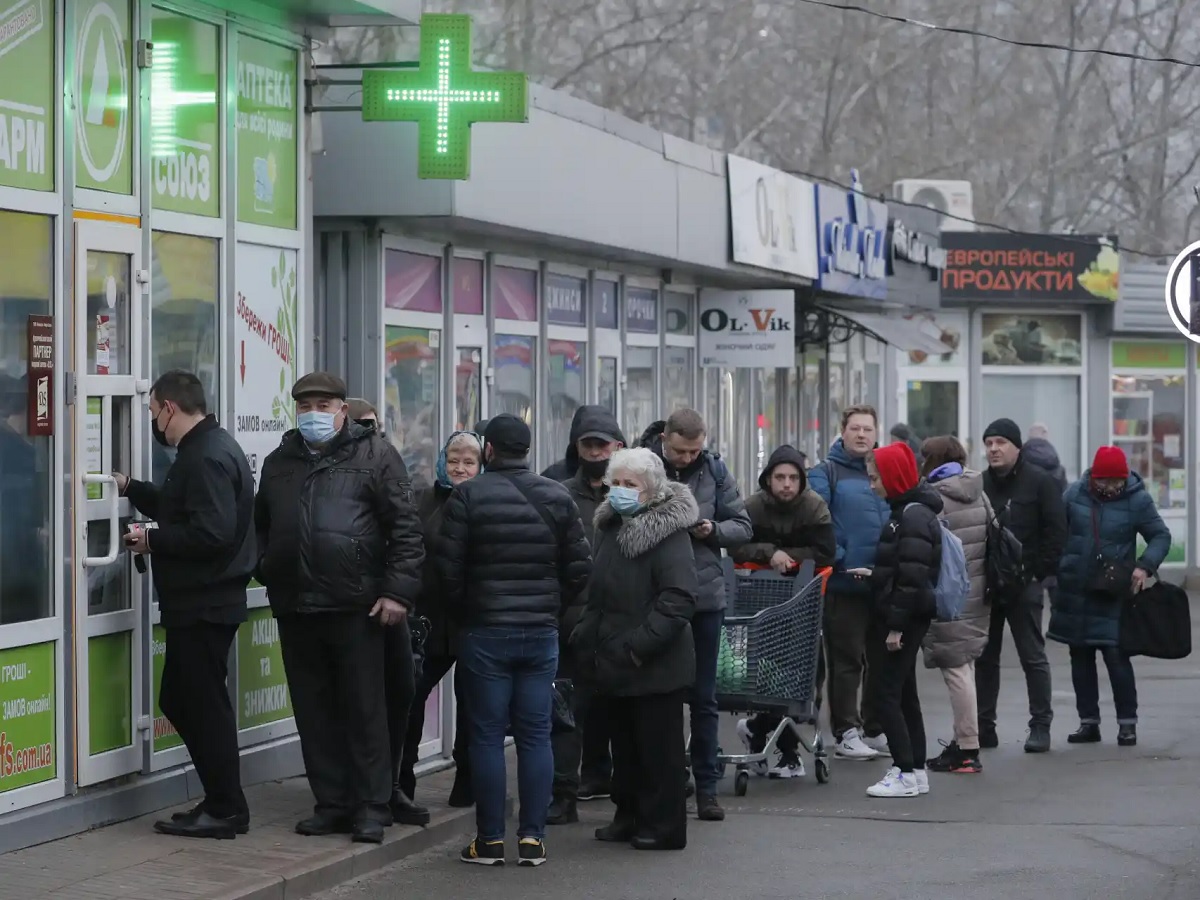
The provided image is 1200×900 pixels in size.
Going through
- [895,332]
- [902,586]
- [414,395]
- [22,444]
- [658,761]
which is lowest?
[658,761]

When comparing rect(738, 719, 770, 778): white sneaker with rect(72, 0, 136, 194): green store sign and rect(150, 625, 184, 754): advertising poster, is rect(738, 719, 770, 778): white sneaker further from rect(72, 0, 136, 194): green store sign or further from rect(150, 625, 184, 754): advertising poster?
rect(72, 0, 136, 194): green store sign

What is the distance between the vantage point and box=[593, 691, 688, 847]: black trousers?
29.2 feet

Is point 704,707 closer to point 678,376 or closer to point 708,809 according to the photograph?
point 708,809

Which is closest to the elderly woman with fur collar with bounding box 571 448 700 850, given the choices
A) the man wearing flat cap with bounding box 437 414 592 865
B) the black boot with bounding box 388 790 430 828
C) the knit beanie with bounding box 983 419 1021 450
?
the man wearing flat cap with bounding box 437 414 592 865

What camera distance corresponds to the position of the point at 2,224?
818 centimetres

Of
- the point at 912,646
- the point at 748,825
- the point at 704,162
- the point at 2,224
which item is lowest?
the point at 748,825

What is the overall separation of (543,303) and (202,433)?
5215 millimetres

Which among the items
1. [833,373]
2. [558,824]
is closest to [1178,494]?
[833,373]

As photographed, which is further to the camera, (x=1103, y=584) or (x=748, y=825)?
(x=1103, y=584)

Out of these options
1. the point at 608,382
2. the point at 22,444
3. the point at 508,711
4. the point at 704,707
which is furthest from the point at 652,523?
the point at 608,382

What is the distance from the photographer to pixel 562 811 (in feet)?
31.6

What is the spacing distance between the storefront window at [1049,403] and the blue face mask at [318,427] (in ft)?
62.7

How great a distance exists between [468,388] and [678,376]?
483 cm

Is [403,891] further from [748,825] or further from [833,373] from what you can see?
[833,373]
